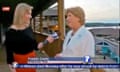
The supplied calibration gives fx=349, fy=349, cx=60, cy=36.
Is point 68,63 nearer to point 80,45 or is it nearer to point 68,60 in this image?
point 68,60

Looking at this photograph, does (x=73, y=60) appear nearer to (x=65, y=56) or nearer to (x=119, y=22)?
(x=65, y=56)

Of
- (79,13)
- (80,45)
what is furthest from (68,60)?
(79,13)

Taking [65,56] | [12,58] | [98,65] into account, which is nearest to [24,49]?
[12,58]

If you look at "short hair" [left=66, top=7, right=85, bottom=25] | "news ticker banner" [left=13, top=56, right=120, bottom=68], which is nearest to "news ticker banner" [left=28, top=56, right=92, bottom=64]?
"news ticker banner" [left=13, top=56, right=120, bottom=68]

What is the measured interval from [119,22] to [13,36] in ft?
2.91

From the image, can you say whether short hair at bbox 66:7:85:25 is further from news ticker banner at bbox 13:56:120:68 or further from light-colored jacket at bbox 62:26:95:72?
news ticker banner at bbox 13:56:120:68

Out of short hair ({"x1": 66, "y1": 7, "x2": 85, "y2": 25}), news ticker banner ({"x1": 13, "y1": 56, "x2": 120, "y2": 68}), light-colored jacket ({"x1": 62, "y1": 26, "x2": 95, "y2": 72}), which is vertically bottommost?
news ticker banner ({"x1": 13, "y1": 56, "x2": 120, "y2": 68})

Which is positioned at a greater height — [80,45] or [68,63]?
[80,45]

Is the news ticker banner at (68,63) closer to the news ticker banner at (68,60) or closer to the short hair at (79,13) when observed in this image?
the news ticker banner at (68,60)

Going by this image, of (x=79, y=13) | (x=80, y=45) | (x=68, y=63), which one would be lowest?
(x=68, y=63)

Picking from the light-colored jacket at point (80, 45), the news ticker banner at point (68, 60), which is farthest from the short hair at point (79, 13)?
the news ticker banner at point (68, 60)

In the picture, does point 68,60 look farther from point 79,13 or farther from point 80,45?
point 79,13

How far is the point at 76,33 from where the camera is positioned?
260 centimetres

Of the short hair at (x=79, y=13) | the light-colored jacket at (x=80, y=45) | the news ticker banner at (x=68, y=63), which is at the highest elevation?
the short hair at (x=79, y=13)
